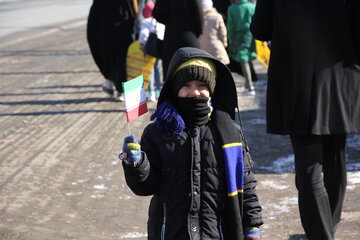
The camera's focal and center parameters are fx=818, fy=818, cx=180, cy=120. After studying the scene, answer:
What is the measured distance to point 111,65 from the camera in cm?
1124

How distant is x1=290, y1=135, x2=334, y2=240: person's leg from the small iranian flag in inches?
62.9

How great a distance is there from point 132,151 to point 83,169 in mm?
4465

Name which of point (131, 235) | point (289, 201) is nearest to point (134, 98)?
point (131, 235)

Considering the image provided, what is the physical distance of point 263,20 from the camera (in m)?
4.84

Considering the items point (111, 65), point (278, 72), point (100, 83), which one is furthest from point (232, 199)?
point (100, 83)

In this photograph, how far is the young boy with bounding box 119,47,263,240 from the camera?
3.43m

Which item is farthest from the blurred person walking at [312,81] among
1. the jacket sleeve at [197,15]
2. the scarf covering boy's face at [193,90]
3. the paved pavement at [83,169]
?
the jacket sleeve at [197,15]

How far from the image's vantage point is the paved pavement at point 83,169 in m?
5.97

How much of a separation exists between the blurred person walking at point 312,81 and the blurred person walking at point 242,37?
255 inches

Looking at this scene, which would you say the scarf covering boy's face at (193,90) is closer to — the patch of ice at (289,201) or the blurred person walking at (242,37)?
the patch of ice at (289,201)

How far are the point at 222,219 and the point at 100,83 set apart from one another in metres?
10.2

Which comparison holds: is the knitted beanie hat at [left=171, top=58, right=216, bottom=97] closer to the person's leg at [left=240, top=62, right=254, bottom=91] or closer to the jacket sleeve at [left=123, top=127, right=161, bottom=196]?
the jacket sleeve at [left=123, top=127, right=161, bottom=196]

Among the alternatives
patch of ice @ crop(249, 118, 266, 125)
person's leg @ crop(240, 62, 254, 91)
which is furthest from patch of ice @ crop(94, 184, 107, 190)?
person's leg @ crop(240, 62, 254, 91)

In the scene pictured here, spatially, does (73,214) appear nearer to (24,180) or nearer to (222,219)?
(24,180)
